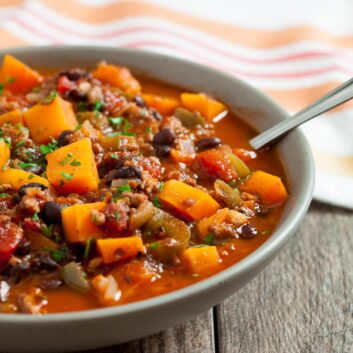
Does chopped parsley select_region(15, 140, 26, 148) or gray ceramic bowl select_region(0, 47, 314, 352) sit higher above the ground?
chopped parsley select_region(15, 140, 26, 148)

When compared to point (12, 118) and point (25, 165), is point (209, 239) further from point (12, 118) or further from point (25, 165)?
point (12, 118)

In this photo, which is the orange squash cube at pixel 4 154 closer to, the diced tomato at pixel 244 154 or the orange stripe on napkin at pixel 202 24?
the diced tomato at pixel 244 154

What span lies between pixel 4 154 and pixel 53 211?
0.74 metres

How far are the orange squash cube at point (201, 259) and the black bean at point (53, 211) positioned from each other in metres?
0.69

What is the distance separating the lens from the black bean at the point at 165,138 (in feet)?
15.2

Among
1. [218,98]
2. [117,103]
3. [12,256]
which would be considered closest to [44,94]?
[117,103]

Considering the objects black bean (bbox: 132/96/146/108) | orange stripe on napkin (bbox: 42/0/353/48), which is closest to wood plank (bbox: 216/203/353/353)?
black bean (bbox: 132/96/146/108)

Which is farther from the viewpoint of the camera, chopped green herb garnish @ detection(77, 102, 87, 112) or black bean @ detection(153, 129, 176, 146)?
chopped green herb garnish @ detection(77, 102, 87, 112)

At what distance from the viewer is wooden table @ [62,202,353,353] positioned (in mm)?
4098

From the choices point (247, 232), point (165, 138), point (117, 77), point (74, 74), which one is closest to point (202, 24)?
point (117, 77)

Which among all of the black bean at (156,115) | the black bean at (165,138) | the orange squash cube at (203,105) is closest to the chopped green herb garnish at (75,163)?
the black bean at (165,138)

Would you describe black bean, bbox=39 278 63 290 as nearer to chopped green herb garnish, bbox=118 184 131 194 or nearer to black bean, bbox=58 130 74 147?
chopped green herb garnish, bbox=118 184 131 194

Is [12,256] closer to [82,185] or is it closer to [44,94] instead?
[82,185]

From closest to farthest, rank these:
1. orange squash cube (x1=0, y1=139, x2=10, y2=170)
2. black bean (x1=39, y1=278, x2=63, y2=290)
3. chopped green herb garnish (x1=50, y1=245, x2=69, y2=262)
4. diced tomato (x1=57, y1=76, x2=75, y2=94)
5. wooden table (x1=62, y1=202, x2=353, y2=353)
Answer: black bean (x1=39, y1=278, x2=63, y2=290), chopped green herb garnish (x1=50, y1=245, x2=69, y2=262), wooden table (x1=62, y1=202, x2=353, y2=353), orange squash cube (x1=0, y1=139, x2=10, y2=170), diced tomato (x1=57, y1=76, x2=75, y2=94)
